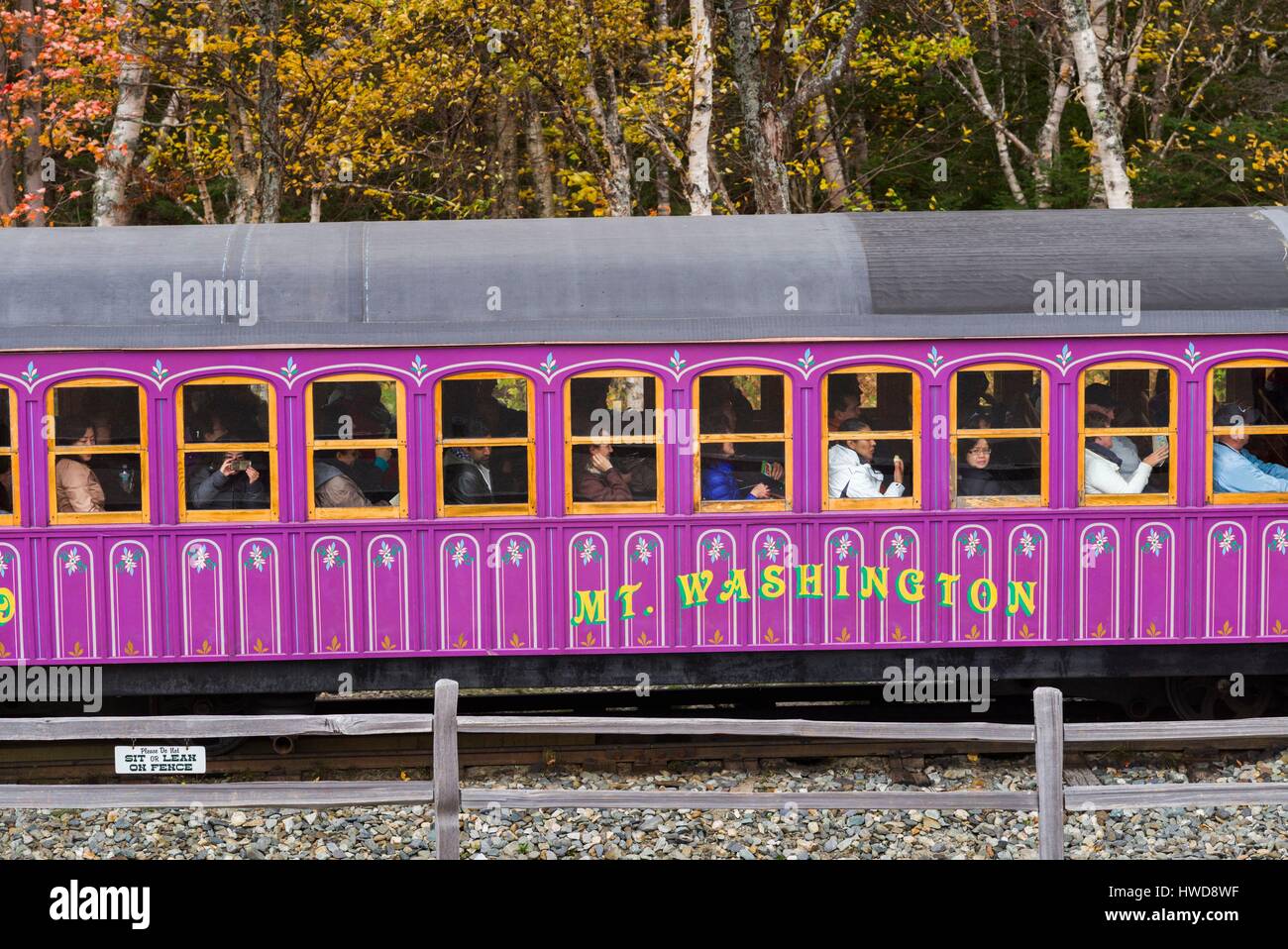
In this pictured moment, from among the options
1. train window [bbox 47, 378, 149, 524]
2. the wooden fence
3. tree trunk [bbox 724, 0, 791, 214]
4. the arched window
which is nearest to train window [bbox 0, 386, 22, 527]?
train window [bbox 47, 378, 149, 524]

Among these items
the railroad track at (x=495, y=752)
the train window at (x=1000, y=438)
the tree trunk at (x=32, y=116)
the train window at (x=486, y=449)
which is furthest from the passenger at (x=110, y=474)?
the tree trunk at (x=32, y=116)

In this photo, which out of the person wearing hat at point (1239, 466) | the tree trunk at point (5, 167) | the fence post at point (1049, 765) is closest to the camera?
the fence post at point (1049, 765)

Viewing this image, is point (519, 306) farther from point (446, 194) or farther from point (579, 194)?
point (446, 194)

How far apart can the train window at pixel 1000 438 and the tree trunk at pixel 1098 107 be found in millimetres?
5553

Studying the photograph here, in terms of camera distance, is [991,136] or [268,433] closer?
[268,433]

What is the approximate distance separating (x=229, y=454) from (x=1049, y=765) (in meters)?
4.97

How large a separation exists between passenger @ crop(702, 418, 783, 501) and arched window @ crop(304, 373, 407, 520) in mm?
1808

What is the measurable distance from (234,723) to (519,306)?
3027 millimetres

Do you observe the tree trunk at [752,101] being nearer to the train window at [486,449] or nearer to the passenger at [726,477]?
the passenger at [726,477]

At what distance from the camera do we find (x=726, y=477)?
9.19 m

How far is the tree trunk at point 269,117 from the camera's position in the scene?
1662cm

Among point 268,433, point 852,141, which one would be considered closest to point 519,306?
point 268,433

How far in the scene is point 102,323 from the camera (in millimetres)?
8930

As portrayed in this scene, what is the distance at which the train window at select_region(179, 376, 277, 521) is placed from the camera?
8.98 meters
